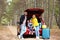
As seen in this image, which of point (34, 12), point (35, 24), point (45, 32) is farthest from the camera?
point (34, 12)

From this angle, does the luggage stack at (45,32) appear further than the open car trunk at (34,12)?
No

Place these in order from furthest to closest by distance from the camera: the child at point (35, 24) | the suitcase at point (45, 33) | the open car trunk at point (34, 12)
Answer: the open car trunk at point (34, 12)
the child at point (35, 24)
the suitcase at point (45, 33)

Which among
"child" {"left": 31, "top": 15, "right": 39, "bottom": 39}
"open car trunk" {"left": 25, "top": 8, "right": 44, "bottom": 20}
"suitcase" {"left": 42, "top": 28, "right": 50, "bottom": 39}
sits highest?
"open car trunk" {"left": 25, "top": 8, "right": 44, "bottom": 20}

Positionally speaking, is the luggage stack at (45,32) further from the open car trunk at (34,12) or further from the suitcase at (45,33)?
the open car trunk at (34,12)

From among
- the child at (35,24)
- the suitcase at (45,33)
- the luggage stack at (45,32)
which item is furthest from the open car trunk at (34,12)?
the suitcase at (45,33)

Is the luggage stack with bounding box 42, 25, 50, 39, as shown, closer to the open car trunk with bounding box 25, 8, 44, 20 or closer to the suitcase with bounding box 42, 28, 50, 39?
the suitcase with bounding box 42, 28, 50, 39

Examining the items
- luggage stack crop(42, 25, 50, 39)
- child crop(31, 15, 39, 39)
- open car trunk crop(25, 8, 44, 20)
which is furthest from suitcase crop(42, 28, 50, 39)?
open car trunk crop(25, 8, 44, 20)

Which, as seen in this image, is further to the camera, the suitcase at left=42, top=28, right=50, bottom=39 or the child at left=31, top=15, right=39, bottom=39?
the child at left=31, top=15, right=39, bottom=39

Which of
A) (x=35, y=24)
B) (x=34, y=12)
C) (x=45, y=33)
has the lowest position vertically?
(x=45, y=33)

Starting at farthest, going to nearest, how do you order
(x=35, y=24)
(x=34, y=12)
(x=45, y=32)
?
(x=34, y=12) < (x=35, y=24) < (x=45, y=32)

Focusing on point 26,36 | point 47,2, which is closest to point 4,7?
point 47,2

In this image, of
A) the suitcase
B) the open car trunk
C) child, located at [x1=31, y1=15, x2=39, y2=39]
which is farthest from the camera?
the open car trunk

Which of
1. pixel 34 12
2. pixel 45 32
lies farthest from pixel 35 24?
pixel 34 12

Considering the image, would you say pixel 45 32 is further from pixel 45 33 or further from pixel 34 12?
pixel 34 12
